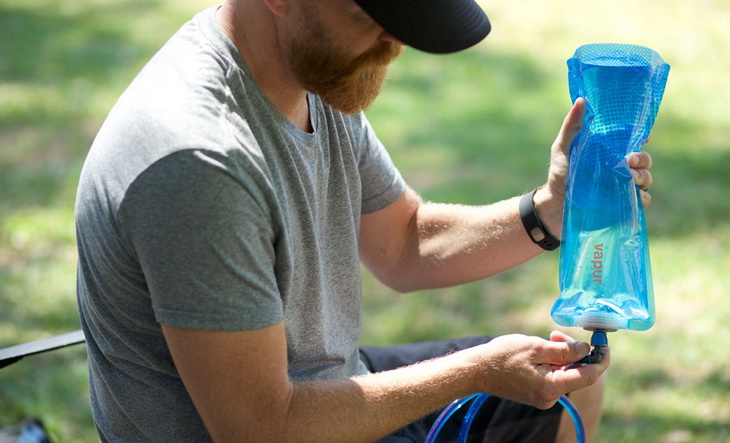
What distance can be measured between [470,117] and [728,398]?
3.02m

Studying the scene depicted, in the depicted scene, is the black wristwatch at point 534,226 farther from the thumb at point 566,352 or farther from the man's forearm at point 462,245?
the thumb at point 566,352

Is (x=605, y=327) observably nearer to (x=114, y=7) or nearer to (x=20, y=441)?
(x=20, y=441)

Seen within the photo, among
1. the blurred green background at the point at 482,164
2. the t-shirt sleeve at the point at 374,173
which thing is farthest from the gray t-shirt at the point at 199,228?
the blurred green background at the point at 482,164

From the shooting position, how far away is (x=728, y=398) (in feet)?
10.4

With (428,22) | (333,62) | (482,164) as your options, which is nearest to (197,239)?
(333,62)

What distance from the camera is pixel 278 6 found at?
1672 mm

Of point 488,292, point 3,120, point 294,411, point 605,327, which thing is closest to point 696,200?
point 488,292

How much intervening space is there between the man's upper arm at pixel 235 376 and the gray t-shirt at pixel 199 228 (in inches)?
1.0

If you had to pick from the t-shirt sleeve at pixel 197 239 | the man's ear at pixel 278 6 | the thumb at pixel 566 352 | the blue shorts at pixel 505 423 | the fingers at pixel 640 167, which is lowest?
the blue shorts at pixel 505 423

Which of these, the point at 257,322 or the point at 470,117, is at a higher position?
the point at 257,322

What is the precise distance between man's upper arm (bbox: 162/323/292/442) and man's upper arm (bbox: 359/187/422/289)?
71cm

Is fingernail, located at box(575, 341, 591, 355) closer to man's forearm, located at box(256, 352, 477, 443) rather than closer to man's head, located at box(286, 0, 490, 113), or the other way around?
man's forearm, located at box(256, 352, 477, 443)

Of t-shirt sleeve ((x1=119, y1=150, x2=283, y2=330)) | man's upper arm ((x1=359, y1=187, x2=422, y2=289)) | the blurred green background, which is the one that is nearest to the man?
t-shirt sleeve ((x1=119, y1=150, x2=283, y2=330))

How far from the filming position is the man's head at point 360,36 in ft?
5.19
